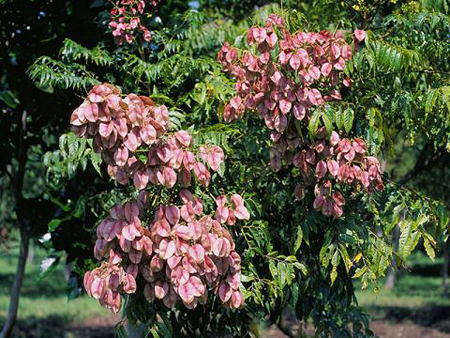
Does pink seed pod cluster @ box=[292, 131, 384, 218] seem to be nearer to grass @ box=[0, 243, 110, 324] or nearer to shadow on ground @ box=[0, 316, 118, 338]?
grass @ box=[0, 243, 110, 324]

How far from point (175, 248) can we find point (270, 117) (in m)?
0.80

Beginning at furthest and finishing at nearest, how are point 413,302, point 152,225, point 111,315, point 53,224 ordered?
point 413,302 → point 111,315 → point 53,224 → point 152,225

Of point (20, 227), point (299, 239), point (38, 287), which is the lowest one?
point (38, 287)

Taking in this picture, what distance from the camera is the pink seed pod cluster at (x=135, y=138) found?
2.54 meters

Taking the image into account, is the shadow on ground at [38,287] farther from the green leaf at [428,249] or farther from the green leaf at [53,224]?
the green leaf at [428,249]

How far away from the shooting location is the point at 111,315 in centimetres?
1210

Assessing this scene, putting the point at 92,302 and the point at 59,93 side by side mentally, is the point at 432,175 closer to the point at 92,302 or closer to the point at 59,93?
the point at 59,93

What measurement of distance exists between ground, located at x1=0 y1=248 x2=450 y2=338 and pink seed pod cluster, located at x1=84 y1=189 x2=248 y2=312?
3.95m

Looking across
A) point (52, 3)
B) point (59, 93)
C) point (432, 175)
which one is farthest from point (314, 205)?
point (432, 175)

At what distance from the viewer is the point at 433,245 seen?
123 inches

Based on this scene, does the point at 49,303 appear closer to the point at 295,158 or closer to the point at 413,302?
the point at 413,302

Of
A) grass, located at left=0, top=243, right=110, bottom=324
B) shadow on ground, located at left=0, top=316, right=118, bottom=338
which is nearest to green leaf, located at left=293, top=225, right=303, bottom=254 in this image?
grass, located at left=0, top=243, right=110, bottom=324

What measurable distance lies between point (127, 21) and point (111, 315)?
9.14m

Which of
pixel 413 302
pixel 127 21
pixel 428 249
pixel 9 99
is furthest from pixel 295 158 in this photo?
pixel 413 302
